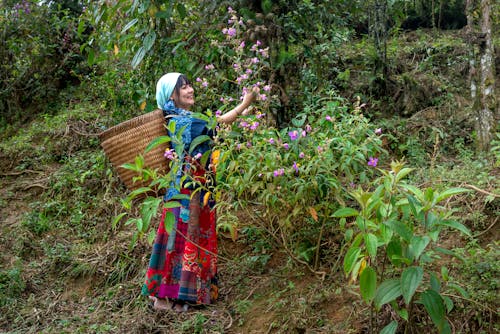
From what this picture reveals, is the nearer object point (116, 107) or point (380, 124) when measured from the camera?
point (380, 124)

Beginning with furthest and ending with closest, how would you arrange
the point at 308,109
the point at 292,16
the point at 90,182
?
the point at 90,182 < the point at 292,16 < the point at 308,109

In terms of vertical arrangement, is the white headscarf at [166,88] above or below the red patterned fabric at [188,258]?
above

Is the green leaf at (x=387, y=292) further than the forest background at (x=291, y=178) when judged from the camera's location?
No

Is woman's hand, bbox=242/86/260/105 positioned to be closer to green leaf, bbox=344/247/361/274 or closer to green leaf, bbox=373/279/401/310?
green leaf, bbox=344/247/361/274

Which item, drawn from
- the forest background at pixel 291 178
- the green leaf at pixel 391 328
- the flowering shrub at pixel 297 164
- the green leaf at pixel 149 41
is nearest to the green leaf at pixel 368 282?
the forest background at pixel 291 178

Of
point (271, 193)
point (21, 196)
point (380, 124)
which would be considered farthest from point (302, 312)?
point (21, 196)

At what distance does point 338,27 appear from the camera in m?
5.48

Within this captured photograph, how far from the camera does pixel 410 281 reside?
2.71 meters

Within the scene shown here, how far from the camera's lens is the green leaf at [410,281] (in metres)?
2.68

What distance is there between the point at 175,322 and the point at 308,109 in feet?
5.16

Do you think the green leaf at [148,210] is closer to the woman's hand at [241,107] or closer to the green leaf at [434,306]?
the woman's hand at [241,107]

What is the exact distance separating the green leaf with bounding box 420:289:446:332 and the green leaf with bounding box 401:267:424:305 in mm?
129

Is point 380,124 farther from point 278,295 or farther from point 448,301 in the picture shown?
point 448,301

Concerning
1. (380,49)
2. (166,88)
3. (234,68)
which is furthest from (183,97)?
(380,49)
